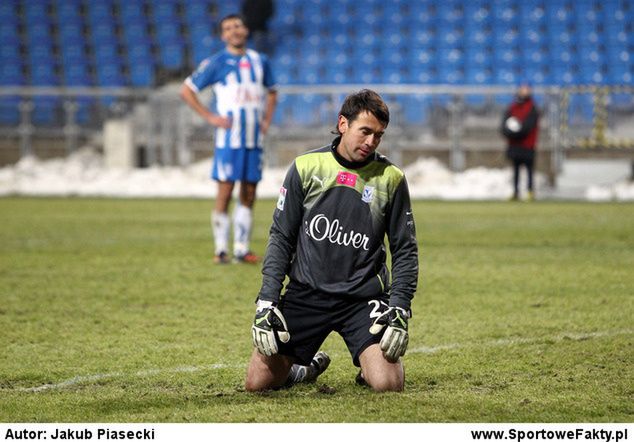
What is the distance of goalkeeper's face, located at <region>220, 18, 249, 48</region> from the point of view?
383 inches

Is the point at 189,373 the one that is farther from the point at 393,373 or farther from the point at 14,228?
the point at 14,228

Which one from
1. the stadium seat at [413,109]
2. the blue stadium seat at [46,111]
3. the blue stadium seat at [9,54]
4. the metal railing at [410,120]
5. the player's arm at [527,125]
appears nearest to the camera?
the player's arm at [527,125]

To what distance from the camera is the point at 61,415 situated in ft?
14.2

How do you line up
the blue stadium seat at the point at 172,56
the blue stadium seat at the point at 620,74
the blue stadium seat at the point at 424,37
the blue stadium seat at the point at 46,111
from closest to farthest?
the blue stadium seat at the point at 46,111 → the blue stadium seat at the point at 620,74 → the blue stadium seat at the point at 424,37 → the blue stadium seat at the point at 172,56

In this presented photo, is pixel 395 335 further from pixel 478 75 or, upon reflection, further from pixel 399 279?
pixel 478 75

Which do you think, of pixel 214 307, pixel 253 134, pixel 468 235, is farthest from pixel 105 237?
pixel 214 307

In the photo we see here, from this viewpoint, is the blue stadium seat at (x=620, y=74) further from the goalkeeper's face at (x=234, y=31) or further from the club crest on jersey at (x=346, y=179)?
the club crest on jersey at (x=346, y=179)

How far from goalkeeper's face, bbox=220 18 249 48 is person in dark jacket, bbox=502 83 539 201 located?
10.2 meters

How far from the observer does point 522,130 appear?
756 inches

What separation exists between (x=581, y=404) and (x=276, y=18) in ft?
73.0

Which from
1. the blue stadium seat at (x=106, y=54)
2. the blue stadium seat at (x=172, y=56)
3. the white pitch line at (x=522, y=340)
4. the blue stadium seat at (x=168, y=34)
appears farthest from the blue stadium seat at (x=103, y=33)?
the white pitch line at (x=522, y=340)

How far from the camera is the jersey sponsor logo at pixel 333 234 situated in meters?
4.91

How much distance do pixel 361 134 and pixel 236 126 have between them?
541 cm

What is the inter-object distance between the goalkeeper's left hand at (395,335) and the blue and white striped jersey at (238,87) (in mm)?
5462
